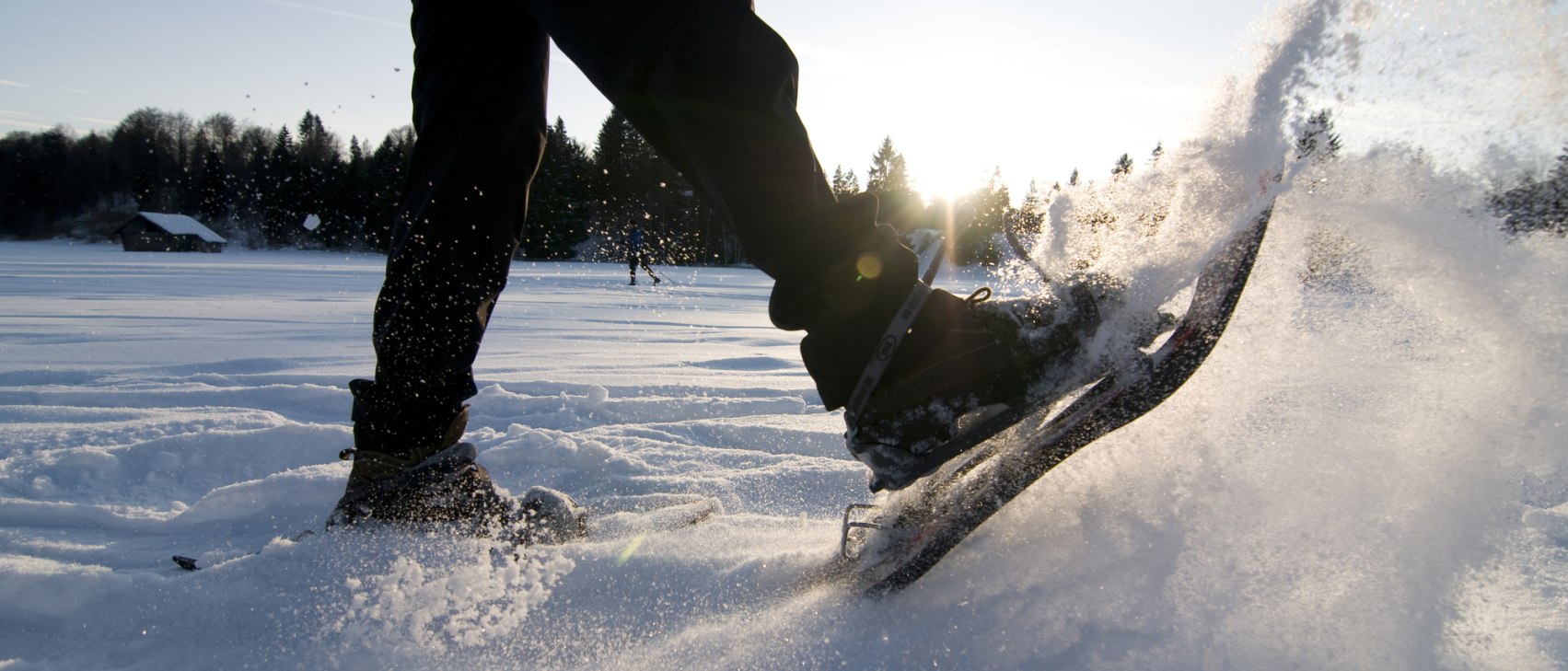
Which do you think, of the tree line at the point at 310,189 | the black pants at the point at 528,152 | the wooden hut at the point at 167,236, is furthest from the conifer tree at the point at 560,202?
the black pants at the point at 528,152

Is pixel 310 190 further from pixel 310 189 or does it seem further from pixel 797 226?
pixel 797 226

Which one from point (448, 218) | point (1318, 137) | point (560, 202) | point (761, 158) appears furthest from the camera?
point (560, 202)

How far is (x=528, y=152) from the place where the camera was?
4.10 ft

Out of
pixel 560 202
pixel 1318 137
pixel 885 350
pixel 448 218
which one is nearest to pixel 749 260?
pixel 885 350

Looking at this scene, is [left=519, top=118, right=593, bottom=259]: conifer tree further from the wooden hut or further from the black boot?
the black boot

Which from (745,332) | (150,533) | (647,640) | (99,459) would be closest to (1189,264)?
(647,640)

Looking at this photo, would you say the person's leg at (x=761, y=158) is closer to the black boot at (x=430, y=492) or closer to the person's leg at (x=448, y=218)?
the person's leg at (x=448, y=218)

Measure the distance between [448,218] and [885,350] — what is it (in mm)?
678

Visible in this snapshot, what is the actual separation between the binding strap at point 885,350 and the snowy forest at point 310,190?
21.7 meters

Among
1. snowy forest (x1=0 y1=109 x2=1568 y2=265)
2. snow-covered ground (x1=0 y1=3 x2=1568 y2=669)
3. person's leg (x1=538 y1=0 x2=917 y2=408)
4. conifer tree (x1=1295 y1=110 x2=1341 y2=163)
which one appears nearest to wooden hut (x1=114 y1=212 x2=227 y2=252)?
snowy forest (x1=0 y1=109 x2=1568 y2=265)

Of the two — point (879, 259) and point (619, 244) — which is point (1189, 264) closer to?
point (879, 259)

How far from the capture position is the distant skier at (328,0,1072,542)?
0.85 metres

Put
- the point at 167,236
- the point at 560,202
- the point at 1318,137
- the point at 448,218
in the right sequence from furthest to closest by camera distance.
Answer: the point at 167,236, the point at 560,202, the point at 448,218, the point at 1318,137

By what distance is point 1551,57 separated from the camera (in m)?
0.90
